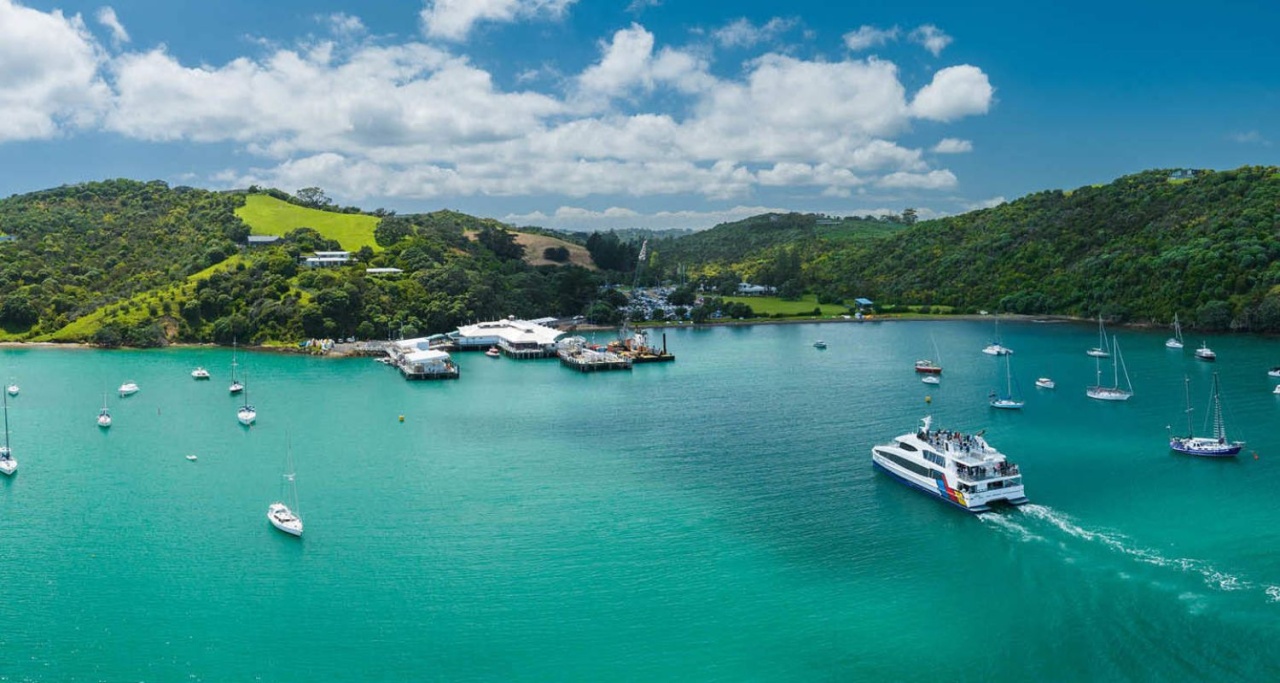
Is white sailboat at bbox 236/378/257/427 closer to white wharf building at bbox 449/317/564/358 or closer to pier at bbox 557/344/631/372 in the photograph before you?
pier at bbox 557/344/631/372

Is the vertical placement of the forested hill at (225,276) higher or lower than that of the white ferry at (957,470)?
higher

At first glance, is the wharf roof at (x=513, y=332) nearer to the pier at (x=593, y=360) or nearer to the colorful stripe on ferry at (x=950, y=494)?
the pier at (x=593, y=360)

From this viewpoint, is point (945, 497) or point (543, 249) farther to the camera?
point (543, 249)

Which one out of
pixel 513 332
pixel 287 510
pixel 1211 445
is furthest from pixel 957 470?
pixel 513 332

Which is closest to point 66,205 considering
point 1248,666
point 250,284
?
point 250,284

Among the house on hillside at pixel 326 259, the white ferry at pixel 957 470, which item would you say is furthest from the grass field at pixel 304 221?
the white ferry at pixel 957 470

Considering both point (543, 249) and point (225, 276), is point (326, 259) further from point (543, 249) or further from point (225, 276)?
point (543, 249)

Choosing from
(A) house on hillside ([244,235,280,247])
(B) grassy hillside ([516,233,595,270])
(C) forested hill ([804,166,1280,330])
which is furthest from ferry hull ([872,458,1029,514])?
(A) house on hillside ([244,235,280,247])
